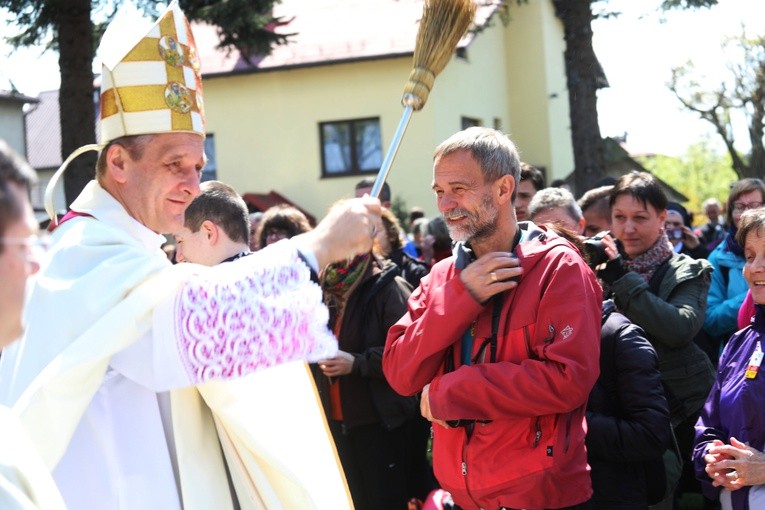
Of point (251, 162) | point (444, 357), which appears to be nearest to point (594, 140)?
point (444, 357)

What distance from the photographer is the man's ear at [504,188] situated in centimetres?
343

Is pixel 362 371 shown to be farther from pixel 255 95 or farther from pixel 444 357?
pixel 255 95

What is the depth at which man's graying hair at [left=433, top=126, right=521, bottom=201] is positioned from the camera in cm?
342

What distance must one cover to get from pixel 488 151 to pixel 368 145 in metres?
19.3

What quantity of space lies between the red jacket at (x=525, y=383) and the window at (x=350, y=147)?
1941 centimetres

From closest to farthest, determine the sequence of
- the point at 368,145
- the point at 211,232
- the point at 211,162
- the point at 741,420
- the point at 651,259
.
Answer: the point at 741,420 → the point at 211,232 → the point at 651,259 → the point at 368,145 → the point at 211,162

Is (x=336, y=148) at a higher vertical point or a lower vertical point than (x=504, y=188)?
higher

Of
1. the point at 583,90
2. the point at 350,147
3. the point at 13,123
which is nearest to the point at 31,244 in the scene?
the point at 583,90

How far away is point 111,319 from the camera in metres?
2.30

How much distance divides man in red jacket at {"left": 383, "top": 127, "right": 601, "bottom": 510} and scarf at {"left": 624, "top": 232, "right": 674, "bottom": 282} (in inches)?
63.6

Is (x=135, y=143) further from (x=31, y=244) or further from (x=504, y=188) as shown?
(x=504, y=188)

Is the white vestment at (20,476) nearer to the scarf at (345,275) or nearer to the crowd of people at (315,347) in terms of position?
the crowd of people at (315,347)

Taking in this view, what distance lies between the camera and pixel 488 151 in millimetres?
3438

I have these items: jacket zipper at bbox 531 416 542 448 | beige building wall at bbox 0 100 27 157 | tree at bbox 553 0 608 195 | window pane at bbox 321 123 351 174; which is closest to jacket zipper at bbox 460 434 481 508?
jacket zipper at bbox 531 416 542 448
